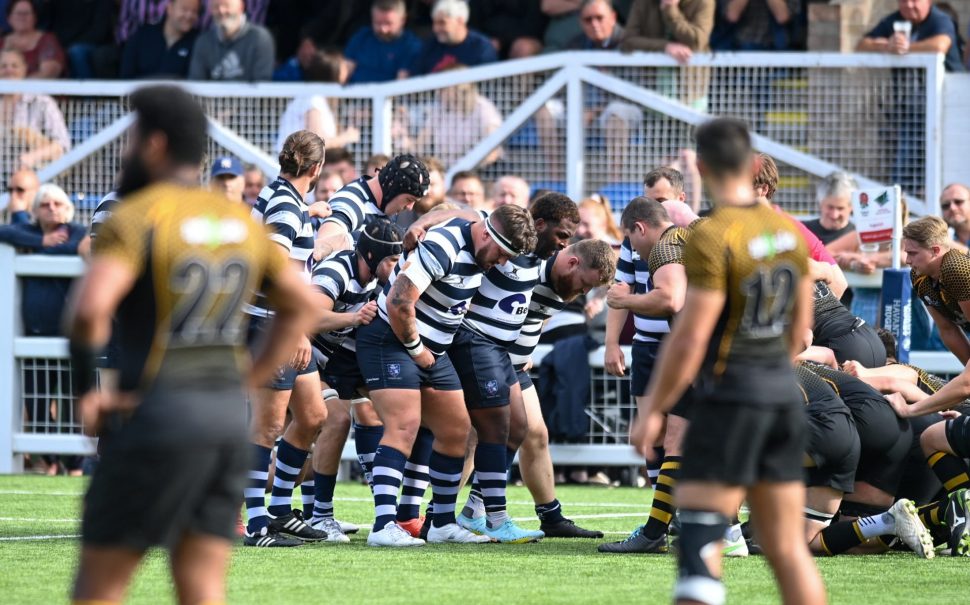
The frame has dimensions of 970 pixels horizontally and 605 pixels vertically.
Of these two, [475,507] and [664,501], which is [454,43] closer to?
[475,507]

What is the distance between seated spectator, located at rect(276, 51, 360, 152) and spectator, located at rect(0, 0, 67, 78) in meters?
2.99

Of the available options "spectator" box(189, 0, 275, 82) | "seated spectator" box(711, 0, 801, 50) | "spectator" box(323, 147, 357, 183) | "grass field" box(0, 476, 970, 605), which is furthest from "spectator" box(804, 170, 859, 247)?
"spectator" box(189, 0, 275, 82)

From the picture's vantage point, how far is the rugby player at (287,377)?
7.84 m

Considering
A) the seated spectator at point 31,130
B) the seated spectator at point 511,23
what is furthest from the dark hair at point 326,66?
the seated spectator at point 31,130

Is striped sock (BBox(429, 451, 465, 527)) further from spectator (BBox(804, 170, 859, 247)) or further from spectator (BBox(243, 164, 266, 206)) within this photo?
spectator (BBox(243, 164, 266, 206))

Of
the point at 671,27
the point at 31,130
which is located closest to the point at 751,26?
the point at 671,27

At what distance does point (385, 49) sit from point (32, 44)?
382 cm

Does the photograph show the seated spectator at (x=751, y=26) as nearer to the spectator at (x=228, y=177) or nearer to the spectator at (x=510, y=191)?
the spectator at (x=510, y=191)

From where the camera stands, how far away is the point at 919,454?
27.5 ft

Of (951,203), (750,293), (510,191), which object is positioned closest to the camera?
(750,293)

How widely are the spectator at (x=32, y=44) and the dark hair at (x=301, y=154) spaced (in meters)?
7.84

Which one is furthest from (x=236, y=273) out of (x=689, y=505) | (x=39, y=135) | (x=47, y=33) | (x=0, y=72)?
(x=47, y=33)

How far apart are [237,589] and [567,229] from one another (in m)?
2.92

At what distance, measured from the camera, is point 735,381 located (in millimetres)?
4934
